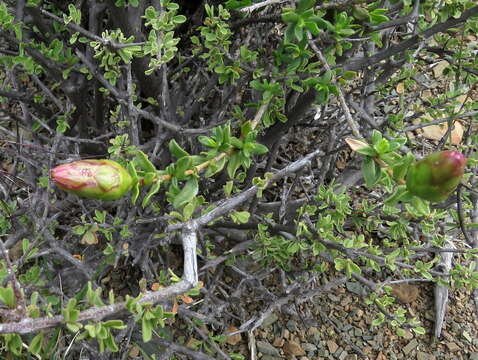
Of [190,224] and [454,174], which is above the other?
[454,174]

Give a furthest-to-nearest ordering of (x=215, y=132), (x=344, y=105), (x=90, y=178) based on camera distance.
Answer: (x=344, y=105), (x=215, y=132), (x=90, y=178)

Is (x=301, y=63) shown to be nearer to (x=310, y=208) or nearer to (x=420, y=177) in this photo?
(x=310, y=208)

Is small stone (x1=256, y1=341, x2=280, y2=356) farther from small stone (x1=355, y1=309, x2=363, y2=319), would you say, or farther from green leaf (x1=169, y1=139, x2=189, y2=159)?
green leaf (x1=169, y1=139, x2=189, y2=159)

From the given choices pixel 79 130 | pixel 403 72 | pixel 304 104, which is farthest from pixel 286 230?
pixel 79 130

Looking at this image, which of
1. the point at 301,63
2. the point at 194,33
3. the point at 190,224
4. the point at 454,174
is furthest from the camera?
the point at 194,33

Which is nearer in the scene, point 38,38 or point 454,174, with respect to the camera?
point 454,174

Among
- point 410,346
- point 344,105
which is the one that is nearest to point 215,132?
point 344,105

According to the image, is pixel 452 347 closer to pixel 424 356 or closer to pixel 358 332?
pixel 424 356
